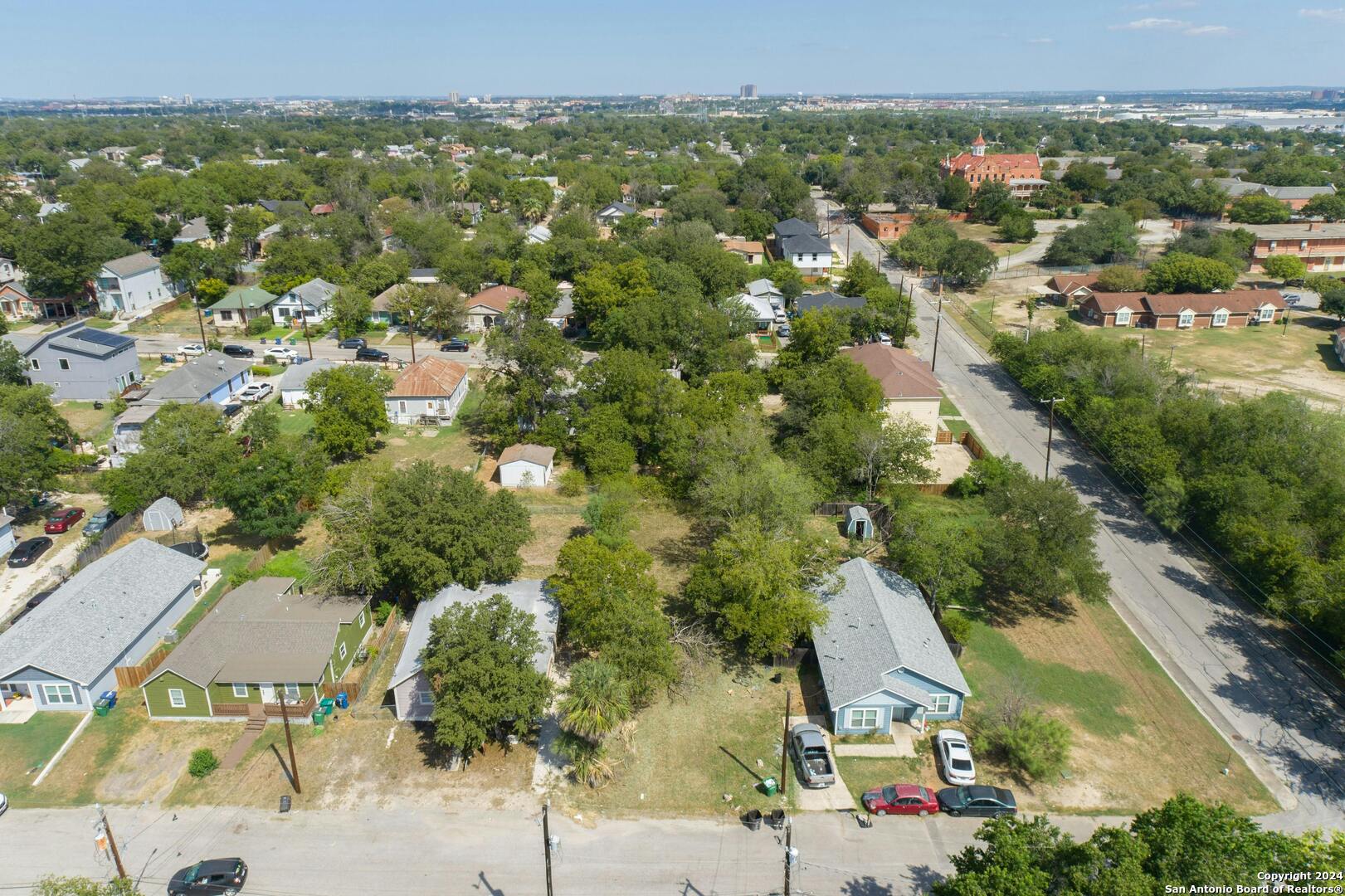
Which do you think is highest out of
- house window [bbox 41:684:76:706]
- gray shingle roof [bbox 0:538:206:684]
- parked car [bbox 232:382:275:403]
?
parked car [bbox 232:382:275:403]

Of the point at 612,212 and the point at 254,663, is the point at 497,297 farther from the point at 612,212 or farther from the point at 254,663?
the point at 254,663

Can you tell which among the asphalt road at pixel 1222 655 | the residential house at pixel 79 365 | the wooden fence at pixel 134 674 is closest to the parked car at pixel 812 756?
the asphalt road at pixel 1222 655

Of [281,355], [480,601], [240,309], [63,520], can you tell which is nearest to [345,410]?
[63,520]

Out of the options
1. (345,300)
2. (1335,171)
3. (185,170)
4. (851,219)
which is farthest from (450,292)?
(1335,171)

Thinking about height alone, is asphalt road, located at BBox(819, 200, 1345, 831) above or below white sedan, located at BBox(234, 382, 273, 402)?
below

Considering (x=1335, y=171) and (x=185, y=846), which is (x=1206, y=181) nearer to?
(x=1335, y=171)

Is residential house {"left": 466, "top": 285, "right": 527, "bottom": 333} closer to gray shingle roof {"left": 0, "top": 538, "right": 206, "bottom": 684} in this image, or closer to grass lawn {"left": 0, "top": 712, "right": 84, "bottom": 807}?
gray shingle roof {"left": 0, "top": 538, "right": 206, "bottom": 684}

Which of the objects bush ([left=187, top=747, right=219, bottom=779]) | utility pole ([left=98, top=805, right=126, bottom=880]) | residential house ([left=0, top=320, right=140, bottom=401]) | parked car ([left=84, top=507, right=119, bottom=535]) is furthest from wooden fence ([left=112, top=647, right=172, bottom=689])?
residential house ([left=0, top=320, right=140, bottom=401])
